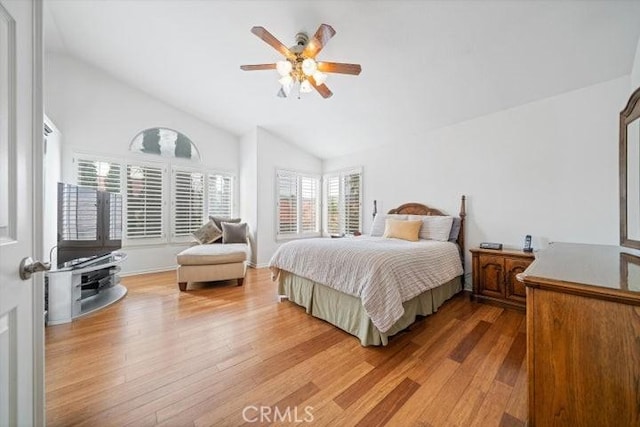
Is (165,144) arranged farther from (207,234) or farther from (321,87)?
(321,87)

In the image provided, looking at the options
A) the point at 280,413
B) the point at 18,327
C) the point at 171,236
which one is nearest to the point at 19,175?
the point at 18,327

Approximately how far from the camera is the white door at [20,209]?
0.66 metres

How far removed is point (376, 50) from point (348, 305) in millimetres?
2574

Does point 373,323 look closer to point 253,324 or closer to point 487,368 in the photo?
point 487,368

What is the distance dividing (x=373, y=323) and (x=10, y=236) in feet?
6.51

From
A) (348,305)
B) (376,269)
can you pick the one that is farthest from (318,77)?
(348,305)

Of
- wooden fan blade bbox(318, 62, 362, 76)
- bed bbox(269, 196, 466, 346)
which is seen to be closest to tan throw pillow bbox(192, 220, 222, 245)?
bed bbox(269, 196, 466, 346)

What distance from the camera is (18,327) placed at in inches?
27.5

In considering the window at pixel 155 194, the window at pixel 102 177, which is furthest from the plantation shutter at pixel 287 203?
the window at pixel 102 177

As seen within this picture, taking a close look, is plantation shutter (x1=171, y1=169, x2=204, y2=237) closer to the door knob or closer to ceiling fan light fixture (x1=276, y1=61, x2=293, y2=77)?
ceiling fan light fixture (x1=276, y1=61, x2=293, y2=77)

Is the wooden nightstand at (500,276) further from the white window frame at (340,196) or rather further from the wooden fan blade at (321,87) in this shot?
the wooden fan blade at (321,87)

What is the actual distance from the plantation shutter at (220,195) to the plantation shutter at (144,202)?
0.86 m

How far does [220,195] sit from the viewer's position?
16.3 ft

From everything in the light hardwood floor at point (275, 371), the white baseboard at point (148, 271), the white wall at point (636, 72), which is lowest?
the light hardwood floor at point (275, 371)
